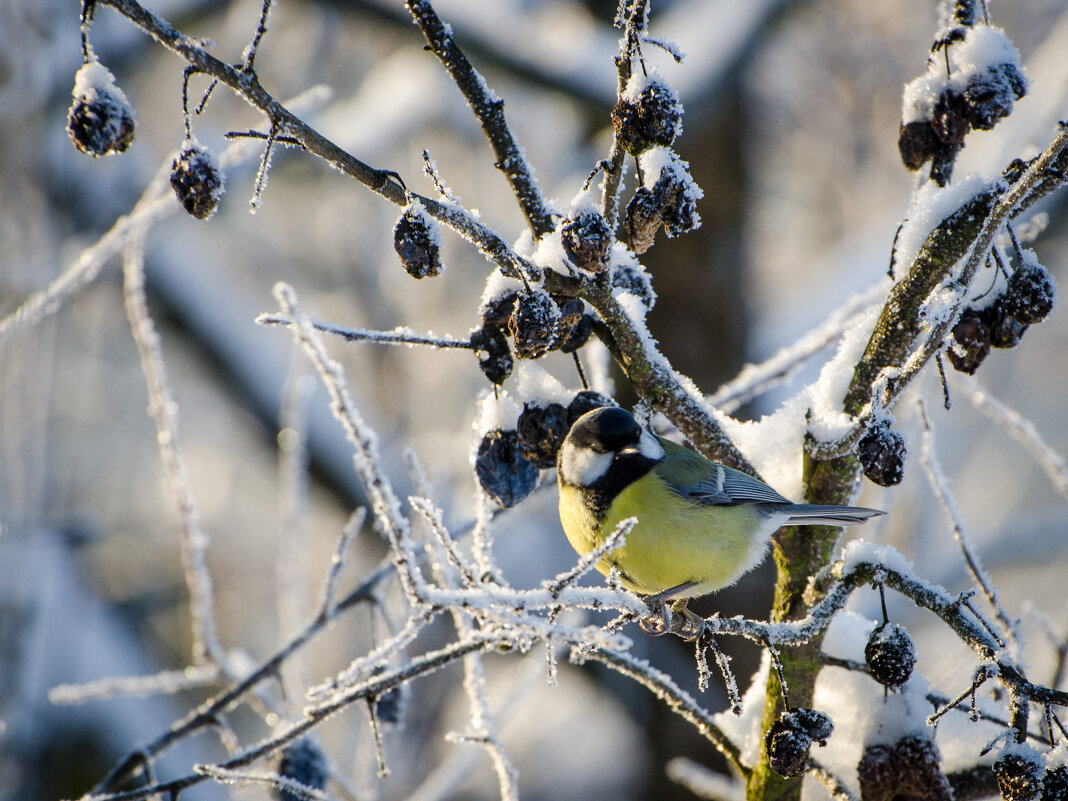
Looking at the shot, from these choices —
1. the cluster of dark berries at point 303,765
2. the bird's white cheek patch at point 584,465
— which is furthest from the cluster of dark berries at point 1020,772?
the cluster of dark berries at point 303,765

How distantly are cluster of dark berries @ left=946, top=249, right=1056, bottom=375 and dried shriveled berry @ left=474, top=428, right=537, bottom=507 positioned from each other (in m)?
0.55

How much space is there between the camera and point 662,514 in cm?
144

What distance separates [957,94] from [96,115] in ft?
3.26

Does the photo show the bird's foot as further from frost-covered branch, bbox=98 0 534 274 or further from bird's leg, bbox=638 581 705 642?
frost-covered branch, bbox=98 0 534 274

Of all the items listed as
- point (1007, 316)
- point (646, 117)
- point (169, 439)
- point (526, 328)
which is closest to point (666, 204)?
point (646, 117)

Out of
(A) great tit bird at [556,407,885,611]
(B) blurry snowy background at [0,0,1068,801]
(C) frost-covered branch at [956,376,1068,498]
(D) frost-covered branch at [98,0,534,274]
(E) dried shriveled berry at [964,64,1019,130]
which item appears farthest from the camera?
(B) blurry snowy background at [0,0,1068,801]

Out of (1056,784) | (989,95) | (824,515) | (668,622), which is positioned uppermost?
(989,95)

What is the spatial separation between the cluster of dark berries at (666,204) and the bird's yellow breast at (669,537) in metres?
0.58

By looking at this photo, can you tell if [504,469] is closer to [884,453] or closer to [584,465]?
[584,465]

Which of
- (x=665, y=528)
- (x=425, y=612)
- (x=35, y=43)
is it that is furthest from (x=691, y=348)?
(x=425, y=612)

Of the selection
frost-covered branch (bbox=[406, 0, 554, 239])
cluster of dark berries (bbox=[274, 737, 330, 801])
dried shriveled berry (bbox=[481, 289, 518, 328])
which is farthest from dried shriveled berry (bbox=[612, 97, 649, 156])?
cluster of dark berries (bbox=[274, 737, 330, 801])

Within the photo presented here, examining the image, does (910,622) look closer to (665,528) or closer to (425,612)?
(665,528)

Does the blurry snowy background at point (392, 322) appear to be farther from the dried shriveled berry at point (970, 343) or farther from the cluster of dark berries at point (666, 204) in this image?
the cluster of dark berries at point (666, 204)

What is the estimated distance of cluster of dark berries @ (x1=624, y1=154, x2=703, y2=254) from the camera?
96 centimetres
